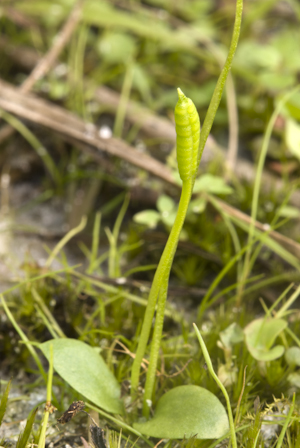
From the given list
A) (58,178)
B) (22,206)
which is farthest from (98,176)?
(22,206)

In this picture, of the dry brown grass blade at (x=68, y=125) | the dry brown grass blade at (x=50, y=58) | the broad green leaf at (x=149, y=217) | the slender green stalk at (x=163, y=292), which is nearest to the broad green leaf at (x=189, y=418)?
the slender green stalk at (x=163, y=292)

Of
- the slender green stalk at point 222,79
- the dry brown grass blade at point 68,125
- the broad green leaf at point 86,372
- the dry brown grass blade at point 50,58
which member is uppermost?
the slender green stalk at point 222,79

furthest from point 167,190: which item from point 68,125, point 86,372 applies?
point 86,372

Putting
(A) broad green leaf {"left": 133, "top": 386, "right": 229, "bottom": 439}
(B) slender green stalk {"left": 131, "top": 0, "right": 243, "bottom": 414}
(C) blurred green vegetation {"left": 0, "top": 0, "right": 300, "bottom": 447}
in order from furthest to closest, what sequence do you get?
1. (C) blurred green vegetation {"left": 0, "top": 0, "right": 300, "bottom": 447}
2. (A) broad green leaf {"left": 133, "top": 386, "right": 229, "bottom": 439}
3. (B) slender green stalk {"left": 131, "top": 0, "right": 243, "bottom": 414}

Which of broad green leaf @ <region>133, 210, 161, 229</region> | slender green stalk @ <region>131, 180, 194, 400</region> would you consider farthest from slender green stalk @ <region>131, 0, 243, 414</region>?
broad green leaf @ <region>133, 210, 161, 229</region>

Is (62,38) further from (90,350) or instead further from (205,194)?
(90,350)

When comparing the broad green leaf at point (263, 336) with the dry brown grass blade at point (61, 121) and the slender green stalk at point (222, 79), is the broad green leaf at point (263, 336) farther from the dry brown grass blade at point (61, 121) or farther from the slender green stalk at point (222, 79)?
the dry brown grass blade at point (61, 121)

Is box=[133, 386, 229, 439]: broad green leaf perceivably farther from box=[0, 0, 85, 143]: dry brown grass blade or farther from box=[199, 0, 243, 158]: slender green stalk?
box=[0, 0, 85, 143]: dry brown grass blade
